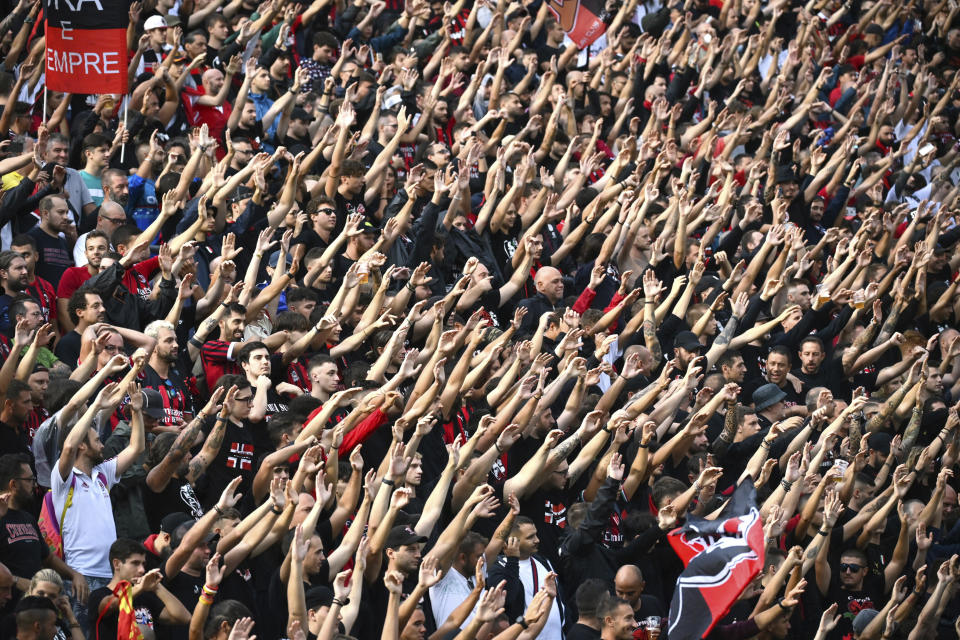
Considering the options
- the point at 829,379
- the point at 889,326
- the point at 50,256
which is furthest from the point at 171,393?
the point at 889,326

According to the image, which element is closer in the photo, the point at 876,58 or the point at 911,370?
the point at 911,370

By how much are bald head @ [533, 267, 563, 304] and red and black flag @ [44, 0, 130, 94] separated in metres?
3.47

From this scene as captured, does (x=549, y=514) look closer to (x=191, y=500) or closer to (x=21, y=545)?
(x=191, y=500)

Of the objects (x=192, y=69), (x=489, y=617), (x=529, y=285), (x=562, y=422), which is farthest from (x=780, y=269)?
(x=489, y=617)

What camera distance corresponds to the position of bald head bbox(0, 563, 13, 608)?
765cm

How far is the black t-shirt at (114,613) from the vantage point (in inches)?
313

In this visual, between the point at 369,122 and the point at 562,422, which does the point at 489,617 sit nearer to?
the point at 562,422

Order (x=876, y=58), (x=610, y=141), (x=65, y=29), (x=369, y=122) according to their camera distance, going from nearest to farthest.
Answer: (x=65, y=29), (x=369, y=122), (x=610, y=141), (x=876, y=58)

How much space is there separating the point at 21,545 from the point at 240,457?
5.49ft

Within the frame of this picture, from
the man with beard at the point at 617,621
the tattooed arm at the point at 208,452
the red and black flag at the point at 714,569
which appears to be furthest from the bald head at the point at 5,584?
the red and black flag at the point at 714,569

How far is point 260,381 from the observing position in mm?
9875

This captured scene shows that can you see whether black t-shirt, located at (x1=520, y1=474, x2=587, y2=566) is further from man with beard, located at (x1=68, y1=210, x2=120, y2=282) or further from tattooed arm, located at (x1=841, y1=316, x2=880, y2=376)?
tattooed arm, located at (x1=841, y1=316, x2=880, y2=376)

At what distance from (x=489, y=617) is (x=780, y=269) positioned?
21.7 feet

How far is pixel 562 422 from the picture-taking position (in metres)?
11.1
